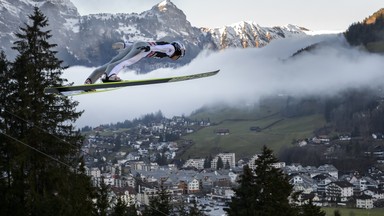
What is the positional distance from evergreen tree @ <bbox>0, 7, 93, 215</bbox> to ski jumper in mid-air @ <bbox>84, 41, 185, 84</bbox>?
1172 centimetres

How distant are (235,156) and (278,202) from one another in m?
165

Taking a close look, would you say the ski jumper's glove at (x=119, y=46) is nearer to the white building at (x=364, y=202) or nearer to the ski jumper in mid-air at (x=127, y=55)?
the ski jumper in mid-air at (x=127, y=55)

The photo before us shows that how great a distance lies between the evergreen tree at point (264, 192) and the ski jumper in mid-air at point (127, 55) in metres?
21.2

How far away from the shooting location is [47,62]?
2570 centimetres

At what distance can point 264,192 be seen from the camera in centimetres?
3281

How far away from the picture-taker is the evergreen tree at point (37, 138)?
74.7 feet

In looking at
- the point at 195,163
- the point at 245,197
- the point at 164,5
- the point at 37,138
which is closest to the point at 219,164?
the point at 195,163

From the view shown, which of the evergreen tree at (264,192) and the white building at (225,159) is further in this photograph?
the white building at (225,159)

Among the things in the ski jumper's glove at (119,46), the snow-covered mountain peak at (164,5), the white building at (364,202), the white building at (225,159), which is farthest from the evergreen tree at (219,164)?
the ski jumper's glove at (119,46)

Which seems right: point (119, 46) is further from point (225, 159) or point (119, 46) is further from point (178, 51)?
point (225, 159)

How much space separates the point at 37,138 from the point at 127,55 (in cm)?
1441

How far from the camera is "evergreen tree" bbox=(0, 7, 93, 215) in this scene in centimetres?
2277

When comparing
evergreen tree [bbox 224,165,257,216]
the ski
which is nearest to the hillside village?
evergreen tree [bbox 224,165,257,216]

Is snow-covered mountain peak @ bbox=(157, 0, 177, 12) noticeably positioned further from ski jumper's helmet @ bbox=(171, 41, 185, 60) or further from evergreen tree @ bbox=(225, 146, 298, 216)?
evergreen tree @ bbox=(225, 146, 298, 216)
